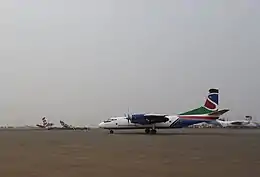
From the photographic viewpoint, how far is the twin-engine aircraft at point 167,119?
47234mm

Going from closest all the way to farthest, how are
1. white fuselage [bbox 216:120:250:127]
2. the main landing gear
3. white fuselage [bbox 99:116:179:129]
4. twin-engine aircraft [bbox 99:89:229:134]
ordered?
twin-engine aircraft [bbox 99:89:229:134] → the main landing gear → white fuselage [bbox 99:116:179:129] → white fuselage [bbox 216:120:250:127]

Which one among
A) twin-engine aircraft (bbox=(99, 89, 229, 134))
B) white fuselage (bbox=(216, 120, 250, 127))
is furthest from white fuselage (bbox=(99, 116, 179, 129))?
white fuselage (bbox=(216, 120, 250, 127))

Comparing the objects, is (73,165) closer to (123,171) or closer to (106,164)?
(106,164)

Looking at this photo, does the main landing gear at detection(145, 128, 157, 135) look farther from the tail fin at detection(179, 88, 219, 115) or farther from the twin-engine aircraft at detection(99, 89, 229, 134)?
the tail fin at detection(179, 88, 219, 115)

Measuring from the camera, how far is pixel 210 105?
49.6 metres

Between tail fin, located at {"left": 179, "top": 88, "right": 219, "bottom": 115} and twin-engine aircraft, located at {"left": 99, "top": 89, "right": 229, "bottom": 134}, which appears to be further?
tail fin, located at {"left": 179, "top": 88, "right": 219, "bottom": 115}

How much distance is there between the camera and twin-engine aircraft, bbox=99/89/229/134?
155 ft

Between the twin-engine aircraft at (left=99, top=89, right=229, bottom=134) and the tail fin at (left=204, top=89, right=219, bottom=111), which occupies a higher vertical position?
the tail fin at (left=204, top=89, right=219, bottom=111)

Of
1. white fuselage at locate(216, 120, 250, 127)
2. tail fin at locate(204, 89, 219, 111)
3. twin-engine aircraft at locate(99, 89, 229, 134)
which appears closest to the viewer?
twin-engine aircraft at locate(99, 89, 229, 134)

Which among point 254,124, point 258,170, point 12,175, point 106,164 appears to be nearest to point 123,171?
point 106,164

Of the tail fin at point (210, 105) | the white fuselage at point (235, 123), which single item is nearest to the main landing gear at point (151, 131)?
the tail fin at point (210, 105)

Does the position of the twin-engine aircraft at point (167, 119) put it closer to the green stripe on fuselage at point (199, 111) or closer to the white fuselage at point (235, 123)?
the green stripe on fuselage at point (199, 111)

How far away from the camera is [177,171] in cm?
1130

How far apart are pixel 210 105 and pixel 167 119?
5940mm
